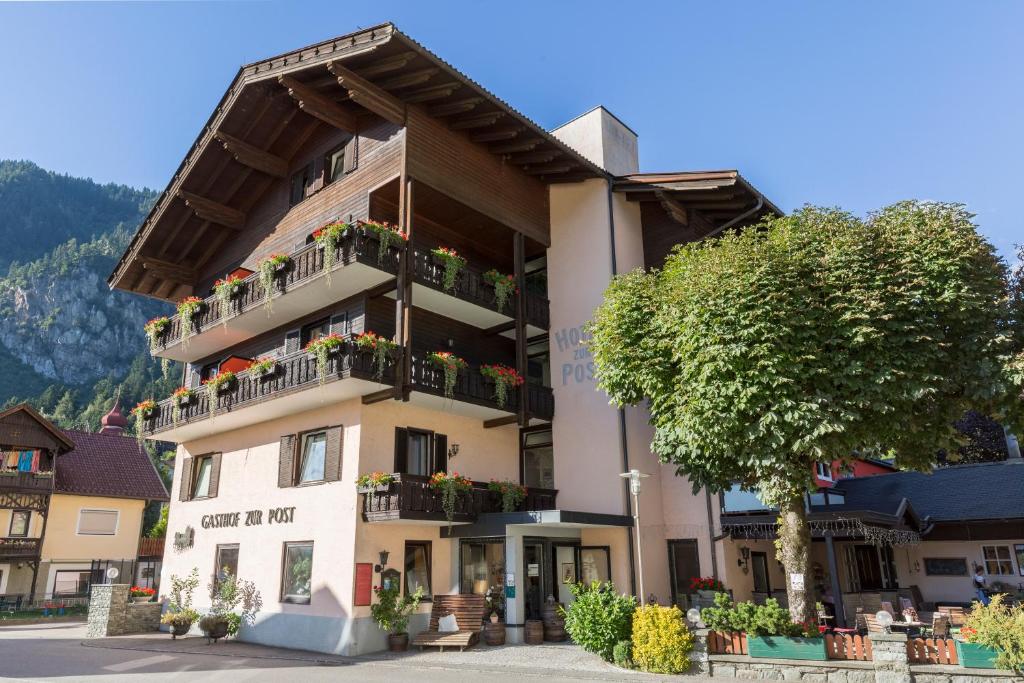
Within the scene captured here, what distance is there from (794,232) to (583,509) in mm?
9692

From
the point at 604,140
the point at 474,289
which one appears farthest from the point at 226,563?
the point at 604,140

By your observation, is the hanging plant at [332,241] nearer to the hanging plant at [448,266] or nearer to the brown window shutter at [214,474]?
the hanging plant at [448,266]

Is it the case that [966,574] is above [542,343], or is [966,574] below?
below

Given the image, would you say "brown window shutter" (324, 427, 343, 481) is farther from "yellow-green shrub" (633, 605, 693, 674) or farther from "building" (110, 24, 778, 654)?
"yellow-green shrub" (633, 605, 693, 674)

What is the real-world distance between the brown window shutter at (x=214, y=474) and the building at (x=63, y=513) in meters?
11.9

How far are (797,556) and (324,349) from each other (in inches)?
453

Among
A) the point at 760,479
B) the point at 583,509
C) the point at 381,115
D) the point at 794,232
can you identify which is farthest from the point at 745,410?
the point at 381,115

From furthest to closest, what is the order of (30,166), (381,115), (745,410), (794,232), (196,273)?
1. (30,166)
2. (196,273)
3. (381,115)
4. (794,232)
5. (745,410)

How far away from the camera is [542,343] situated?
2322cm

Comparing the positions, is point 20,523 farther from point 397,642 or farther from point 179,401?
point 397,642

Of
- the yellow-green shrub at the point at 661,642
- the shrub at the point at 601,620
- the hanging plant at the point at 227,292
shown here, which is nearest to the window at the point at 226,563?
the hanging plant at the point at 227,292

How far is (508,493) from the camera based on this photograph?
1925 centimetres

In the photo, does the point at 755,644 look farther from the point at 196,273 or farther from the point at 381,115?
the point at 196,273

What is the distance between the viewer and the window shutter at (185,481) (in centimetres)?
2366
